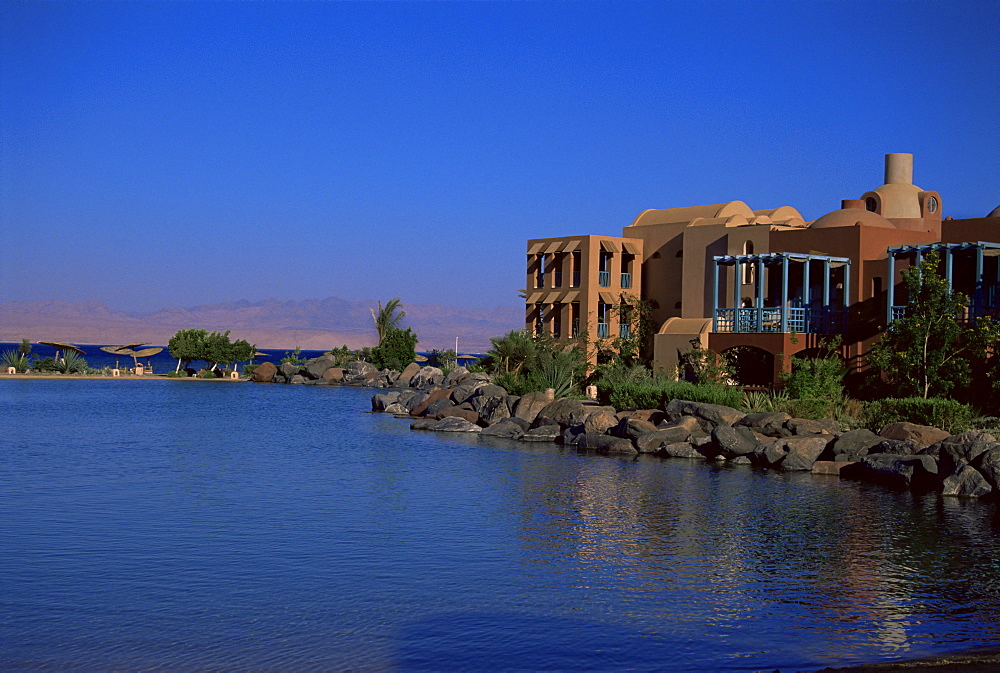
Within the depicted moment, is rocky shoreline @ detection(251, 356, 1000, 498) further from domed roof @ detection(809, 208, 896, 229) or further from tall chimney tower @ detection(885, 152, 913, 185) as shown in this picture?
tall chimney tower @ detection(885, 152, 913, 185)

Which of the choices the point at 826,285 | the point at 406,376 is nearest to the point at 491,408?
the point at 826,285

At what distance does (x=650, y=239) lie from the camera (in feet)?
147

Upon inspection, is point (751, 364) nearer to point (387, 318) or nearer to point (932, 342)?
point (932, 342)

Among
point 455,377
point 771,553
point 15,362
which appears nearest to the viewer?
point 771,553

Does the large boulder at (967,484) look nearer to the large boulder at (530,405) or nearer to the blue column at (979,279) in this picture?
the blue column at (979,279)

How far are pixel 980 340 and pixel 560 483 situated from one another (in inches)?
480

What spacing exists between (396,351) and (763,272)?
32843 millimetres

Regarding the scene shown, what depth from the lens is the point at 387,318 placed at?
222 feet

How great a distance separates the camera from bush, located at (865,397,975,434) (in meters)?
22.8

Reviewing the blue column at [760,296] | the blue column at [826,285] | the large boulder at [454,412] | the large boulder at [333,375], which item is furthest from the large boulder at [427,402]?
the large boulder at [333,375]

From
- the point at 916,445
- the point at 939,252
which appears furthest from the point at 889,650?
the point at 939,252

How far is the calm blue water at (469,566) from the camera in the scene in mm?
9352

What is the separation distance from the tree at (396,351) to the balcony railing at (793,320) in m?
31.5

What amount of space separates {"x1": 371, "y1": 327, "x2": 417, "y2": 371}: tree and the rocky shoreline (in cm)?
2522
